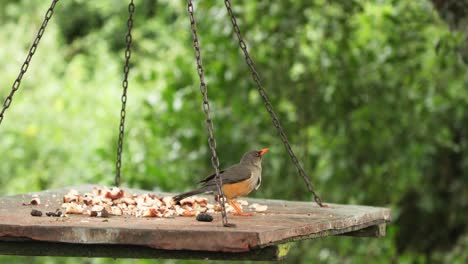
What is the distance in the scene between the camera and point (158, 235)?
283cm

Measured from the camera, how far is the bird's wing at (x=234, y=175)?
357 centimetres

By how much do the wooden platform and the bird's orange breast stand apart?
0.18 m

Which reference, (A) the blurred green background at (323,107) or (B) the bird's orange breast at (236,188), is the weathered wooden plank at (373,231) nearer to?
(B) the bird's orange breast at (236,188)

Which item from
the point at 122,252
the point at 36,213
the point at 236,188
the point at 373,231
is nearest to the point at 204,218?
the point at 122,252

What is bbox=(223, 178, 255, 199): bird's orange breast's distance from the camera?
140 inches

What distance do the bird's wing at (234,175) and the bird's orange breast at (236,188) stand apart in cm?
1

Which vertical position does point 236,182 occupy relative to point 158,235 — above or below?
above

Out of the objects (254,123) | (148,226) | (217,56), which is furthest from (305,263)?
(148,226)

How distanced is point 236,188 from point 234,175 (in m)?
0.06

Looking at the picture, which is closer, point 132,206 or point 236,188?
point 236,188

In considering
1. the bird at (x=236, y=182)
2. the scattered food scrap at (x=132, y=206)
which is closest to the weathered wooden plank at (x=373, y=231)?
the scattered food scrap at (x=132, y=206)

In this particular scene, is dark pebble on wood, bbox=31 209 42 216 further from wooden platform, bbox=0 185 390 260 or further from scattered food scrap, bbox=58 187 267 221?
scattered food scrap, bbox=58 187 267 221

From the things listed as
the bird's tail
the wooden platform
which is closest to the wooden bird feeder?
the wooden platform

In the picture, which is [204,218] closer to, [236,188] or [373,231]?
[236,188]
